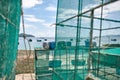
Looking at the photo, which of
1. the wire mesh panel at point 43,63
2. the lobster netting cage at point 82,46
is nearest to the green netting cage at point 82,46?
the lobster netting cage at point 82,46

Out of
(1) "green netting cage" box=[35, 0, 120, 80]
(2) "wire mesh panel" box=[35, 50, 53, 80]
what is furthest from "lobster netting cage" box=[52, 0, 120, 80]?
(2) "wire mesh panel" box=[35, 50, 53, 80]

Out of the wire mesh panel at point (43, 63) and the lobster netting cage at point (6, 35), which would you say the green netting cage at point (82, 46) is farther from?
A: the wire mesh panel at point (43, 63)

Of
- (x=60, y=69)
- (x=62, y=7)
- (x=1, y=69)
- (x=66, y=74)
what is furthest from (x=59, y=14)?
(x=1, y=69)

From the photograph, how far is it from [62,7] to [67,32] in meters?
1.16

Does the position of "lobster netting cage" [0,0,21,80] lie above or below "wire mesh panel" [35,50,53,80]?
above

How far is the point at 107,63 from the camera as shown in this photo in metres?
4.76


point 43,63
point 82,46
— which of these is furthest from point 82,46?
point 43,63

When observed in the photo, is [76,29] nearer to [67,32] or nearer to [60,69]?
[67,32]

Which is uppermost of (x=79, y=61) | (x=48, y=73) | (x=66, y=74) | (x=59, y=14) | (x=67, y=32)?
(x=59, y=14)

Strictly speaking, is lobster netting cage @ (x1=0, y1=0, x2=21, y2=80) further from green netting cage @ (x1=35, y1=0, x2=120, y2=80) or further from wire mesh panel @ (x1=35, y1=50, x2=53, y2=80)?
wire mesh panel @ (x1=35, y1=50, x2=53, y2=80)

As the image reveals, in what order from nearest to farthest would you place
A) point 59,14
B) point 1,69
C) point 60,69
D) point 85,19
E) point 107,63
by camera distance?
1. point 1,69
2. point 107,63
3. point 85,19
4. point 60,69
5. point 59,14

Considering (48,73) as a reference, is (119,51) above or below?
above

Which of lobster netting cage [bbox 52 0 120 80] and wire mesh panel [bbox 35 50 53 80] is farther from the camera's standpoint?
wire mesh panel [bbox 35 50 53 80]

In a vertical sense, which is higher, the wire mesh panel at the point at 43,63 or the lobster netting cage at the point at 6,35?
the lobster netting cage at the point at 6,35
